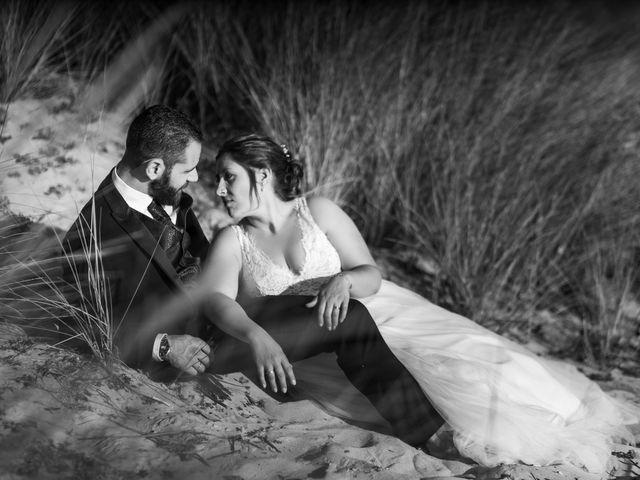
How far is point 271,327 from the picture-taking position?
317 centimetres

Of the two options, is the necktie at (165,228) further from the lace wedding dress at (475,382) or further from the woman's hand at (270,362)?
the woman's hand at (270,362)

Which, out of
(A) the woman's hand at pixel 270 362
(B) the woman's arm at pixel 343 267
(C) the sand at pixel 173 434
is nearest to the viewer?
(C) the sand at pixel 173 434

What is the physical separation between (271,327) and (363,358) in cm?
41

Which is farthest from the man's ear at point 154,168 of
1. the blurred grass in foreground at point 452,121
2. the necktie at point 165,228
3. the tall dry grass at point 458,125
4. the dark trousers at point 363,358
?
the tall dry grass at point 458,125

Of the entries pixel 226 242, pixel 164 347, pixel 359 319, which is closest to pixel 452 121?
pixel 226 242

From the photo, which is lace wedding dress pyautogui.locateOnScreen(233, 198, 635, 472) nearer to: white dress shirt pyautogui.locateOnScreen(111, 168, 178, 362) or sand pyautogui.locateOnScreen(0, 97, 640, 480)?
sand pyautogui.locateOnScreen(0, 97, 640, 480)

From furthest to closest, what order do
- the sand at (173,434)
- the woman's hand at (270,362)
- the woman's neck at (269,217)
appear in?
the woman's neck at (269,217) < the woman's hand at (270,362) < the sand at (173,434)

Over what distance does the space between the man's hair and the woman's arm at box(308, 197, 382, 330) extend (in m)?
0.79

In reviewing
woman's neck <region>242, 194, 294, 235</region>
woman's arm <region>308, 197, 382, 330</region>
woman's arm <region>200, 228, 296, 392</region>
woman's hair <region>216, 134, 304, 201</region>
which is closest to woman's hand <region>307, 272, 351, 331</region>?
woman's arm <region>308, 197, 382, 330</region>

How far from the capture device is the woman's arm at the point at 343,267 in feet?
10.1

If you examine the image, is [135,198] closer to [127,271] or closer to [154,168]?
[154,168]

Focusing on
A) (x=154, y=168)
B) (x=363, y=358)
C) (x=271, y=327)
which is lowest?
(x=363, y=358)

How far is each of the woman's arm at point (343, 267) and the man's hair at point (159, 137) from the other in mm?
786

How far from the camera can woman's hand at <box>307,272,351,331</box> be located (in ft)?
10.1
